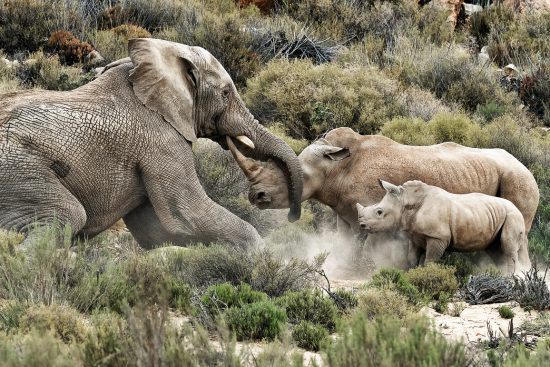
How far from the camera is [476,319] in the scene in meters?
8.70

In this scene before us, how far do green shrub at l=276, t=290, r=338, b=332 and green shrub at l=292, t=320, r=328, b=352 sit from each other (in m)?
0.44

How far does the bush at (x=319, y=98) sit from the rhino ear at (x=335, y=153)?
17.6ft

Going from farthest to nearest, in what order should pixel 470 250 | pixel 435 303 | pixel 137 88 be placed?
pixel 470 250, pixel 137 88, pixel 435 303

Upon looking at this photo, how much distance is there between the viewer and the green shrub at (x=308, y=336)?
24.4ft

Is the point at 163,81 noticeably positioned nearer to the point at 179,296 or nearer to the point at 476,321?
the point at 179,296

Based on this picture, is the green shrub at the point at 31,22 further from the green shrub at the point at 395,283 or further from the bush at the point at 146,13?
the green shrub at the point at 395,283

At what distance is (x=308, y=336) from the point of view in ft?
24.6

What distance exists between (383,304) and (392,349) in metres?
3.08

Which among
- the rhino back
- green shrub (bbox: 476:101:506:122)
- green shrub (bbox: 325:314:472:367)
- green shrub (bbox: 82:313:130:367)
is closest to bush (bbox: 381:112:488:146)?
green shrub (bbox: 476:101:506:122)

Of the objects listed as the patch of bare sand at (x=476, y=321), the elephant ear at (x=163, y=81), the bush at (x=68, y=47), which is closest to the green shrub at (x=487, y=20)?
the bush at (x=68, y=47)

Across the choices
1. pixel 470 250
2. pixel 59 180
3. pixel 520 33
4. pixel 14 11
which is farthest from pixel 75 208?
pixel 520 33

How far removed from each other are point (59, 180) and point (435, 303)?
349cm

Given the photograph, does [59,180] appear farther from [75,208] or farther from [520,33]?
[520,33]

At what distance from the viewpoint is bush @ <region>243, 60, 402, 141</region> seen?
17.3 meters
